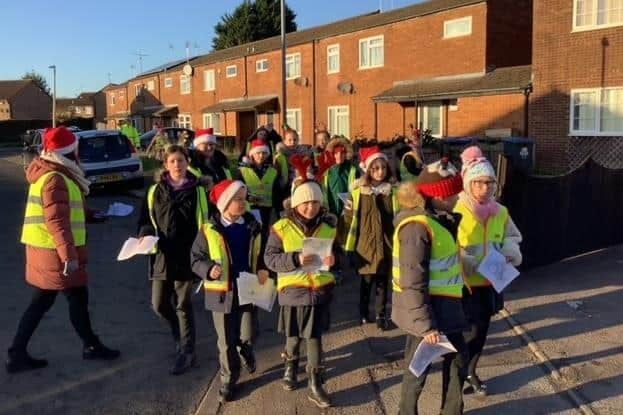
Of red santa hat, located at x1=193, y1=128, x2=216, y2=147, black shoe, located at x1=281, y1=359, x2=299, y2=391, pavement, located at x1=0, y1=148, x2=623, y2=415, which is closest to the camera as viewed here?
pavement, located at x1=0, y1=148, x2=623, y2=415

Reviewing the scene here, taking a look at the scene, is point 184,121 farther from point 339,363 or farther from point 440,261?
point 440,261

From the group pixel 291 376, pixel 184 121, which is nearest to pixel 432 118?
pixel 291 376

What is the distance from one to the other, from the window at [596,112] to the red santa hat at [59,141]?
16129 mm

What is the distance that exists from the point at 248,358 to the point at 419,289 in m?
1.90

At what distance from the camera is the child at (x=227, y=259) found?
4297 mm

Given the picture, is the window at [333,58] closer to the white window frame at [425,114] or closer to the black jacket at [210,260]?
the white window frame at [425,114]

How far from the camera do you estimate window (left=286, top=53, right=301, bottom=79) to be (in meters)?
32.8

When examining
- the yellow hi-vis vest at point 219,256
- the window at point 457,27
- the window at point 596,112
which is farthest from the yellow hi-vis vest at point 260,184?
the window at point 457,27

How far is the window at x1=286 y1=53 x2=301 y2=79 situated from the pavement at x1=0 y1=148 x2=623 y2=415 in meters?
26.9

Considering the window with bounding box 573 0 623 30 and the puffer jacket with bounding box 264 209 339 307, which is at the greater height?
the window with bounding box 573 0 623 30

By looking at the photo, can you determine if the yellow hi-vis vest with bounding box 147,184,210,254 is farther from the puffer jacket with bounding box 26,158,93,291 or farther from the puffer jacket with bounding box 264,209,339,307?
the puffer jacket with bounding box 264,209,339,307

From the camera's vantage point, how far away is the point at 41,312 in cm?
492

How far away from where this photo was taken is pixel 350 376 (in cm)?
477

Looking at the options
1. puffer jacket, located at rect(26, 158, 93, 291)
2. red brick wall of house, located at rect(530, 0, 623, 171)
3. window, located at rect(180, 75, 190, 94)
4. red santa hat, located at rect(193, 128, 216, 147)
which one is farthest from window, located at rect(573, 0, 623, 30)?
window, located at rect(180, 75, 190, 94)
